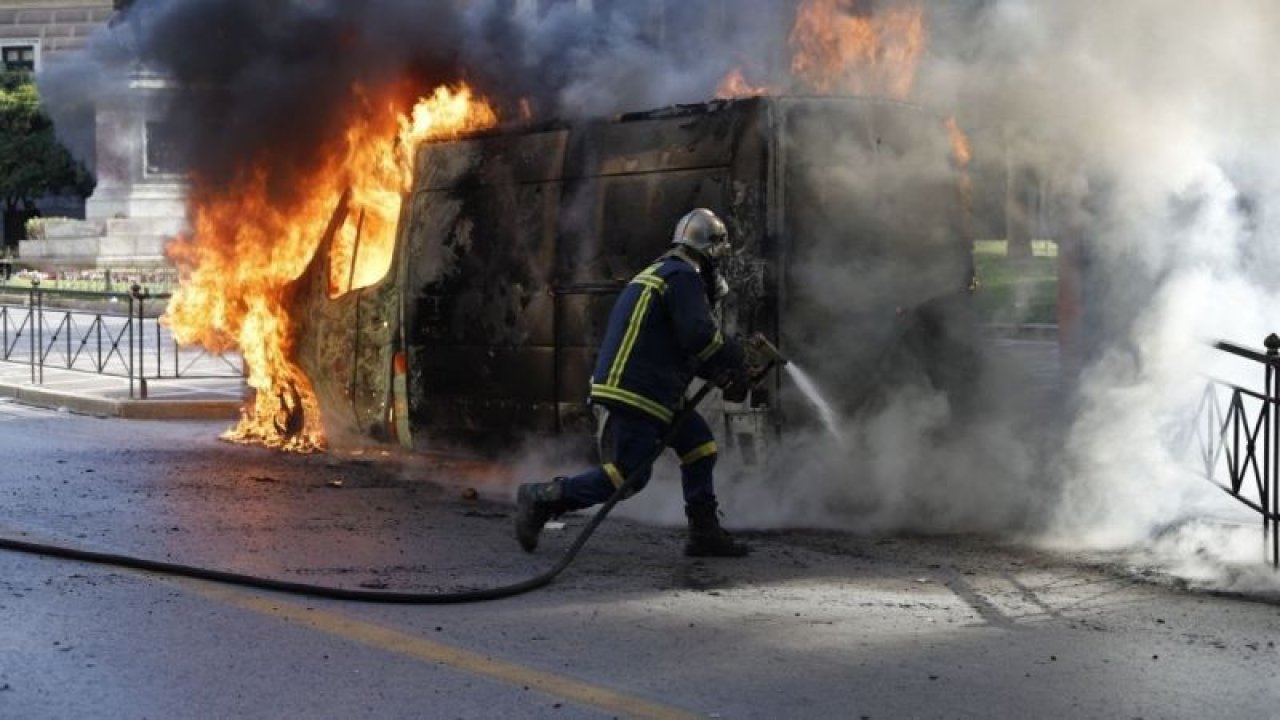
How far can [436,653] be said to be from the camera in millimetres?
5176

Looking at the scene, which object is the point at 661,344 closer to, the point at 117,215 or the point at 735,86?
the point at 735,86

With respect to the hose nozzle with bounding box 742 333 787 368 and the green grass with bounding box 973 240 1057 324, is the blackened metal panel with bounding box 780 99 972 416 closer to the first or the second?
the hose nozzle with bounding box 742 333 787 368

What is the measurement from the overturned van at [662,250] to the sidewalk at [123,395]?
13.5ft

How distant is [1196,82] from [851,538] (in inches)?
138

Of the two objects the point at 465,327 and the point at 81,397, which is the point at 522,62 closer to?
the point at 465,327

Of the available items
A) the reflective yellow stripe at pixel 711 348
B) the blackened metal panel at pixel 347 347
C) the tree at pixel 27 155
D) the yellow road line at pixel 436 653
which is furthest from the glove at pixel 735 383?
the tree at pixel 27 155

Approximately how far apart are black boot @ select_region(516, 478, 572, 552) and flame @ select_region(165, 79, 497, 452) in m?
3.22

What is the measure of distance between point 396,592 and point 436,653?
0.91 meters

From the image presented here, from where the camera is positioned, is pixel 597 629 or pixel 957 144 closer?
pixel 597 629

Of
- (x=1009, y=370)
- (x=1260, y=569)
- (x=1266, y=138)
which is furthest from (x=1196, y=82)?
(x=1260, y=569)

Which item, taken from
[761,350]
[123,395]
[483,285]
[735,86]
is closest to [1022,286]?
[735,86]

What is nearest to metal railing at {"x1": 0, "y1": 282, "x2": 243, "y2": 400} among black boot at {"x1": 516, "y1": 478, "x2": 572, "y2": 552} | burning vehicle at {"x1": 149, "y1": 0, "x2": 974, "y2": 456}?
burning vehicle at {"x1": 149, "y1": 0, "x2": 974, "y2": 456}

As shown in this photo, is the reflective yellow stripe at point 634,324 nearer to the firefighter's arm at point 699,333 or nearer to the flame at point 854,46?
the firefighter's arm at point 699,333

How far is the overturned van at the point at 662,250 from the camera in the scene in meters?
7.55
